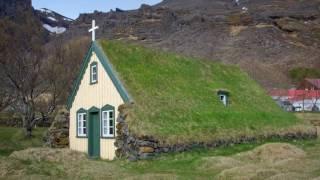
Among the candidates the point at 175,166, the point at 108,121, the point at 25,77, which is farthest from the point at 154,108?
the point at 25,77

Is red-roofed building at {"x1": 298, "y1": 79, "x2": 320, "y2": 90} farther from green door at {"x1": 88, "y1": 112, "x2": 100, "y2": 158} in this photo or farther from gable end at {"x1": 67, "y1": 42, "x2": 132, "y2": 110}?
green door at {"x1": 88, "y1": 112, "x2": 100, "y2": 158}

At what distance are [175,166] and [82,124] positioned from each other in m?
7.71

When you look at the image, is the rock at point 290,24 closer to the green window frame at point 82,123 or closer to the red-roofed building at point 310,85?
the red-roofed building at point 310,85

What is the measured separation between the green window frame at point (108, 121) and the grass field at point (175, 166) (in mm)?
2095

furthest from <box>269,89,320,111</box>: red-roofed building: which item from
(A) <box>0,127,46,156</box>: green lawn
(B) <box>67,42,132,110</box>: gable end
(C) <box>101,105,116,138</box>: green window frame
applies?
(C) <box>101,105,116,138</box>: green window frame

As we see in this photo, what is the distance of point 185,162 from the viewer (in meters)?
19.8

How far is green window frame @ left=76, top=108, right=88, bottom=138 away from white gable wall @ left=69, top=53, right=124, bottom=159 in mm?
200

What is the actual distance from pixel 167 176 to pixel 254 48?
406ft

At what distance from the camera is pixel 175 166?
1902 centimetres

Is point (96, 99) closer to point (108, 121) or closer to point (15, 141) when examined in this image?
point (108, 121)

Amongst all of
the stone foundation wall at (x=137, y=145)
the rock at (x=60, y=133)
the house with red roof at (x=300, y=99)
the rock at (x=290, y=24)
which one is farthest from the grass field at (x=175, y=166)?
the rock at (x=290, y=24)

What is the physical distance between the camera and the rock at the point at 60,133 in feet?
87.7

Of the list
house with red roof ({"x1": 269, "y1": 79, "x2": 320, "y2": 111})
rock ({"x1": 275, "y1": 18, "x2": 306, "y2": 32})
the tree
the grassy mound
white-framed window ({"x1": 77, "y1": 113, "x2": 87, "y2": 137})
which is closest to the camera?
the grassy mound

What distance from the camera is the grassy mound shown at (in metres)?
22.0
